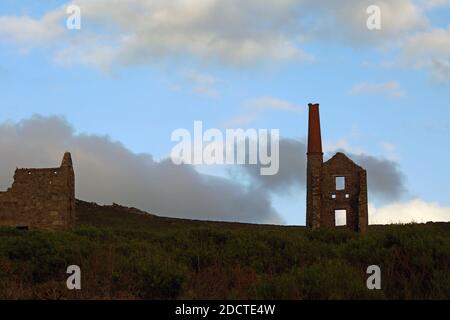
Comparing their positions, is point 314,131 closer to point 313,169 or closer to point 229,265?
point 313,169

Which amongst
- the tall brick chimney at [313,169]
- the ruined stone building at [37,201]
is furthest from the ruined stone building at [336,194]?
the ruined stone building at [37,201]

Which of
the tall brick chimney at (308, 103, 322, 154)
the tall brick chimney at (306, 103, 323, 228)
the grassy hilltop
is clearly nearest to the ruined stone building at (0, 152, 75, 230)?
the grassy hilltop

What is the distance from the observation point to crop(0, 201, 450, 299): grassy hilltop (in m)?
13.9

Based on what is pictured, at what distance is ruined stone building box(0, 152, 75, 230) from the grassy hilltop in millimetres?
9950

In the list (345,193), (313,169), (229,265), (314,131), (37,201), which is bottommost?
(229,265)

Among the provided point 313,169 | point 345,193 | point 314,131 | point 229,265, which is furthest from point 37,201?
point 314,131

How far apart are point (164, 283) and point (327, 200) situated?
31478mm

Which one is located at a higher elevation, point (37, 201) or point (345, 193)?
point (345, 193)

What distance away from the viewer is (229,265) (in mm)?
19844

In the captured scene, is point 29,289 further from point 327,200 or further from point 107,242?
point 327,200

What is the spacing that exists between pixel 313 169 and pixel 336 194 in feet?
7.53

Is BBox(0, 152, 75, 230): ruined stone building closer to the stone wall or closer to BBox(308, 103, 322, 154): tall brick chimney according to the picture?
the stone wall
